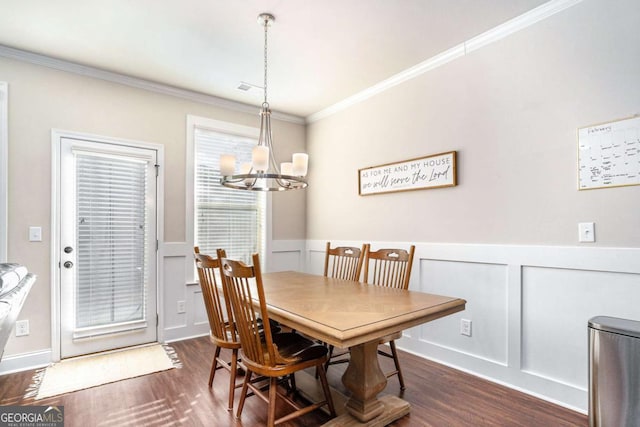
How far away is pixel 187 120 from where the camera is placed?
11.6 feet

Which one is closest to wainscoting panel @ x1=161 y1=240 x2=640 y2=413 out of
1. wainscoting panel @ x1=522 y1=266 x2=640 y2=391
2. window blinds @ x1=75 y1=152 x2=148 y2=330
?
wainscoting panel @ x1=522 y1=266 x2=640 y2=391

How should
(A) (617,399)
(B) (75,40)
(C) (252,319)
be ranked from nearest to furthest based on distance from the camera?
1. (A) (617,399)
2. (C) (252,319)
3. (B) (75,40)

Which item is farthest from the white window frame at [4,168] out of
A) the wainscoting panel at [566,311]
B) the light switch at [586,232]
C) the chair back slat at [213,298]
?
the light switch at [586,232]

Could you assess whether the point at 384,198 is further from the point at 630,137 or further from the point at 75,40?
the point at 75,40

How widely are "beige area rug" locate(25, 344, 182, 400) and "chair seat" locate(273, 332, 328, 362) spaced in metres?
1.25

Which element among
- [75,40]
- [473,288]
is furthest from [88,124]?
[473,288]

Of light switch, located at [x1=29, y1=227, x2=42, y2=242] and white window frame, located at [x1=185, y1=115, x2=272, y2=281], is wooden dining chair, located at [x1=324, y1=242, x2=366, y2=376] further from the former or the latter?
light switch, located at [x1=29, y1=227, x2=42, y2=242]

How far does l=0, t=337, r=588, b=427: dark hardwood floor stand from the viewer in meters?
1.96

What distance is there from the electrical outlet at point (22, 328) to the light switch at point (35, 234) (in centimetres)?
67

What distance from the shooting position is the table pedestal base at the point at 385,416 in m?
1.83

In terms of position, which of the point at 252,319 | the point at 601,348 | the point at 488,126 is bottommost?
the point at 601,348

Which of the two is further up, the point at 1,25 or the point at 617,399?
the point at 1,25

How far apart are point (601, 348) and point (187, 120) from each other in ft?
12.3

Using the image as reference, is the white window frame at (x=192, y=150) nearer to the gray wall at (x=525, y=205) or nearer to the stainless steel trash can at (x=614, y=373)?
the gray wall at (x=525, y=205)
